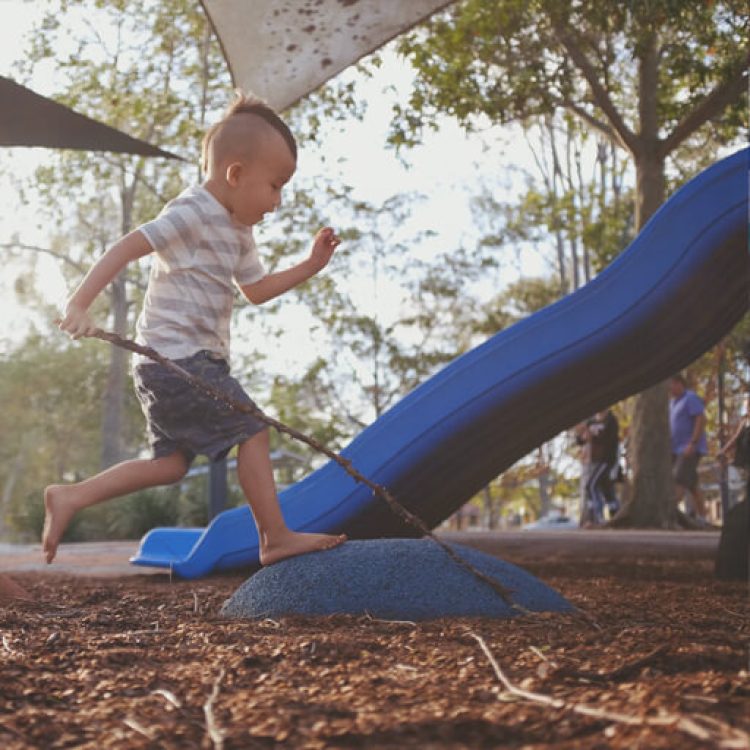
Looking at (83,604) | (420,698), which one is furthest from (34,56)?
(420,698)

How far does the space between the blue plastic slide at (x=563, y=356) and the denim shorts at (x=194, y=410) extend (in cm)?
127

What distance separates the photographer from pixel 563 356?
4.12 m

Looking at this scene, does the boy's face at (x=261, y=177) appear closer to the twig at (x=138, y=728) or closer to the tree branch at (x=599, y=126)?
the twig at (x=138, y=728)

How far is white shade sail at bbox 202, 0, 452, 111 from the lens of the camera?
429 cm

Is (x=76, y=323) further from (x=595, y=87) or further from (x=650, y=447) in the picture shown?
(x=650, y=447)

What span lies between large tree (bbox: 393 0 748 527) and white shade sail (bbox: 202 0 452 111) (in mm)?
3797

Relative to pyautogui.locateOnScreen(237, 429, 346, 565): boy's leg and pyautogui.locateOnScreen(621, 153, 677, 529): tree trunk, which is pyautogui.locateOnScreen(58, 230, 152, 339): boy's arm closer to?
pyautogui.locateOnScreen(237, 429, 346, 565): boy's leg

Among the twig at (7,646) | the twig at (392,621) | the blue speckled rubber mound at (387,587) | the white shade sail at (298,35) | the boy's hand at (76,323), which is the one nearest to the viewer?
the twig at (7,646)

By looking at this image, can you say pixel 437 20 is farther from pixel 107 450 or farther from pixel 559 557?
pixel 107 450

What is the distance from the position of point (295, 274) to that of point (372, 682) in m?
1.91

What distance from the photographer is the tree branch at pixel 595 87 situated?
9.98 metres

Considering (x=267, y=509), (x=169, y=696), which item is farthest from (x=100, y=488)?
(x=169, y=696)

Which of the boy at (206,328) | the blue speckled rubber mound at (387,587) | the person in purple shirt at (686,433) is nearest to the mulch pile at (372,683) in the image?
the blue speckled rubber mound at (387,587)

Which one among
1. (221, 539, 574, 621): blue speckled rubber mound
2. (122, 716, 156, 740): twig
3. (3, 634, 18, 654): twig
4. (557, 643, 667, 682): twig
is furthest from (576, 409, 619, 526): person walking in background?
(122, 716, 156, 740): twig
